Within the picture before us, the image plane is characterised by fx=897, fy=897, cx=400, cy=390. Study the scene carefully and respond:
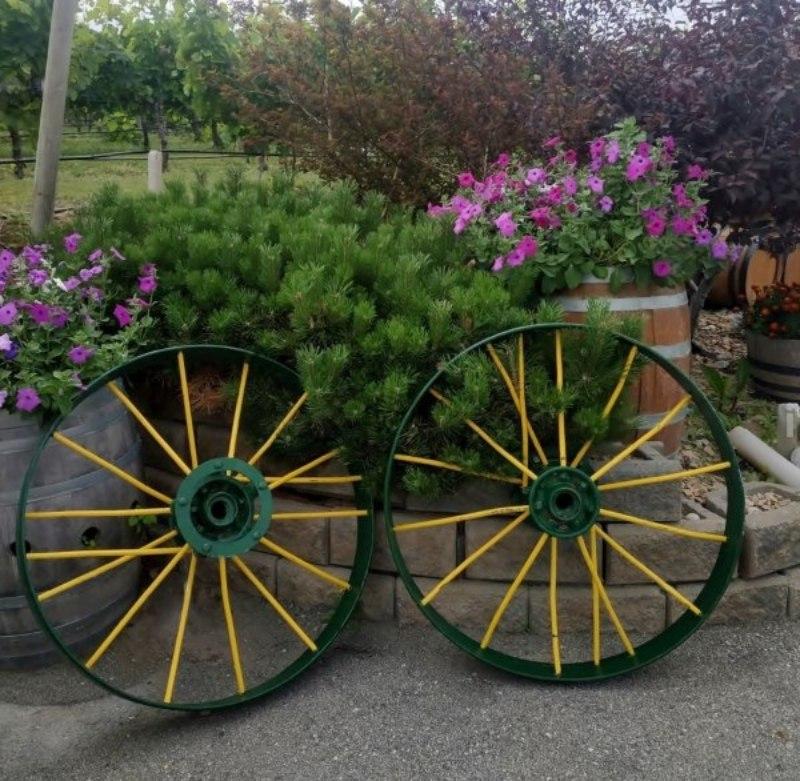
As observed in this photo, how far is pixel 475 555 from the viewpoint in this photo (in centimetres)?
252

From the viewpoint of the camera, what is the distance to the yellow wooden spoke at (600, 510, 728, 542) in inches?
96.7

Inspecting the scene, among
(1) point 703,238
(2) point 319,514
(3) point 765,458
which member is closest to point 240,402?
(2) point 319,514

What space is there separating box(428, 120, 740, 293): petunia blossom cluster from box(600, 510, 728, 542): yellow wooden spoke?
27.7 inches

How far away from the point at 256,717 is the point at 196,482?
632 mm

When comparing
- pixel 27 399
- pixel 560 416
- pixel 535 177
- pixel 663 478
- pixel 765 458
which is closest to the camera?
pixel 27 399

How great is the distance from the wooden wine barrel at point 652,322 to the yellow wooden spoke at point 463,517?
0.51 metres

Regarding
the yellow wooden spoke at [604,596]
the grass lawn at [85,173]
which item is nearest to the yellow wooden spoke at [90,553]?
the yellow wooden spoke at [604,596]

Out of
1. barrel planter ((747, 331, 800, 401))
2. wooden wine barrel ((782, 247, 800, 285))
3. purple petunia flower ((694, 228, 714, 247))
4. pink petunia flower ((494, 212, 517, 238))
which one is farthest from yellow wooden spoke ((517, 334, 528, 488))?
wooden wine barrel ((782, 247, 800, 285))

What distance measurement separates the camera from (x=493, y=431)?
247cm

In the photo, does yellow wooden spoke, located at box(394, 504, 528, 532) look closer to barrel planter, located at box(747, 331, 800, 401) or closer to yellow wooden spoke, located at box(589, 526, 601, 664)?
yellow wooden spoke, located at box(589, 526, 601, 664)

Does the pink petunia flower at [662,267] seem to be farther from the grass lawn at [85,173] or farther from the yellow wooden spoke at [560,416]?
the grass lawn at [85,173]

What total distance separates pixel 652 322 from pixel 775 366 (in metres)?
1.49

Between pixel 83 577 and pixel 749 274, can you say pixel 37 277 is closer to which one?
pixel 83 577

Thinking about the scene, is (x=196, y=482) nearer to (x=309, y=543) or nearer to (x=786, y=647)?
(x=309, y=543)
